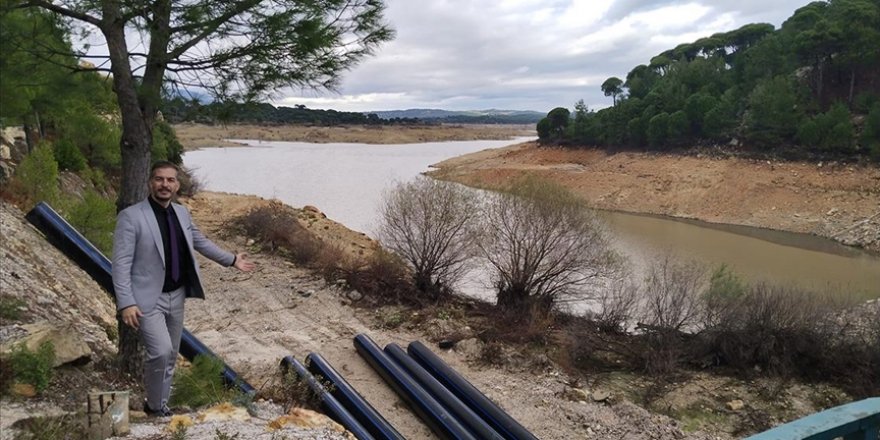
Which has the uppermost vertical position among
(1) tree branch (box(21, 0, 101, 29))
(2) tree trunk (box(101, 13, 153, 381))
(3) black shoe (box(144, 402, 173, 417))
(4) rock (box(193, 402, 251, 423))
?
(1) tree branch (box(21, 0, 101, 29))

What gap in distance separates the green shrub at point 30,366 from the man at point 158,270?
776 mm

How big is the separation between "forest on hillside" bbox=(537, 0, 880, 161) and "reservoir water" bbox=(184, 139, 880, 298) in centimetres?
758

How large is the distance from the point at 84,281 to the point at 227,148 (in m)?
61.3

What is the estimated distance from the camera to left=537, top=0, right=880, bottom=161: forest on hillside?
31625 millimetres

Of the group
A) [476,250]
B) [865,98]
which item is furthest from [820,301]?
[865,98]

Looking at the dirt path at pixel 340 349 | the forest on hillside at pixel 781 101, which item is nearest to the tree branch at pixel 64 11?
the dirt path at pixel 340 349

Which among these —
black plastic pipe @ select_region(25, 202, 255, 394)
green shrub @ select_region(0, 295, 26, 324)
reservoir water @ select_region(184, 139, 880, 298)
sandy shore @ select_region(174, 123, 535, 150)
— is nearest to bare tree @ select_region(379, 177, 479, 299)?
reservoir water @ select_region(184, 139, 880, 298)

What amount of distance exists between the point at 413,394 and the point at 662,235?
70.0ft

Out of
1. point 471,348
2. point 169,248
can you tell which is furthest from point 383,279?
point 169,248

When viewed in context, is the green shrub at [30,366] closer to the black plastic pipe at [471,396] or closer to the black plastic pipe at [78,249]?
the black plastic pipe at [78,249]

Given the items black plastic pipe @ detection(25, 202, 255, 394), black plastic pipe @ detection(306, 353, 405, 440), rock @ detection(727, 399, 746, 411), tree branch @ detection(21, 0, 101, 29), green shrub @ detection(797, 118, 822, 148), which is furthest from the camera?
green shrub @ detection(797, 118, 822, 148)

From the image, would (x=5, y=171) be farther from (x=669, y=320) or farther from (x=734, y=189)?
(x=734, y=189)

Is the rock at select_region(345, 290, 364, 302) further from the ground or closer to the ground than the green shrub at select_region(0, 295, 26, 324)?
closer to the ground

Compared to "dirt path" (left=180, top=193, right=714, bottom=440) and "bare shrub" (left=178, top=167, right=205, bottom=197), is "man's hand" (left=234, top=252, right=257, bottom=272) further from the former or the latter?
"bare shrub" (left=178, top=167, right=205, bottom=197)
